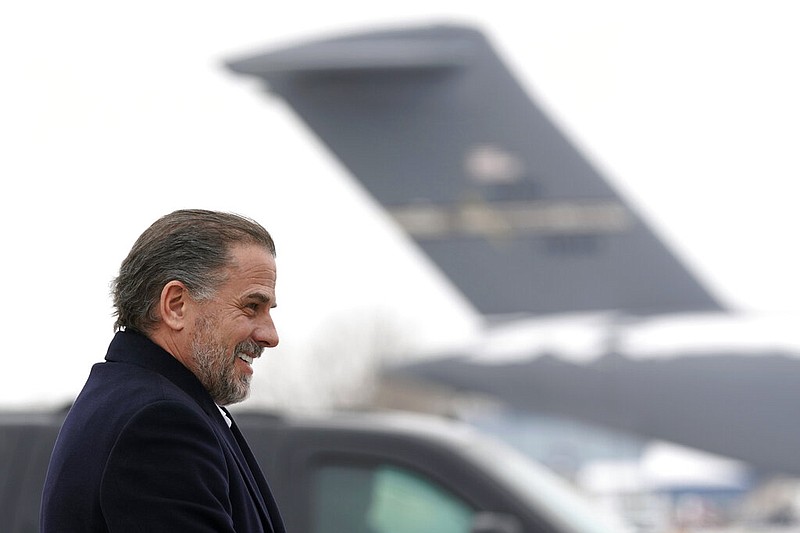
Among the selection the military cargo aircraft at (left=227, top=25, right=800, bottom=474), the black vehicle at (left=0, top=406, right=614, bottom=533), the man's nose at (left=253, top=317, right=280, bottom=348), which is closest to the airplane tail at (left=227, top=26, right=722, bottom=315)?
the military cargo aircraft at (left=227, top=25, right=800, bottom=474)

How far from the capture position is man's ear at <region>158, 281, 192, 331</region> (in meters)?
1.60

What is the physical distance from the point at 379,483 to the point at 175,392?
5.87ft

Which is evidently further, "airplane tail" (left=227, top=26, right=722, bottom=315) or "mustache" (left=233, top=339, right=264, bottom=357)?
"airplane tail" (left=227, top=26, right=722, bottom=315)

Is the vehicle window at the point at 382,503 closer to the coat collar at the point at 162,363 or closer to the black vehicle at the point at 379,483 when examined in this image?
the black vehicle at the point at 379,483

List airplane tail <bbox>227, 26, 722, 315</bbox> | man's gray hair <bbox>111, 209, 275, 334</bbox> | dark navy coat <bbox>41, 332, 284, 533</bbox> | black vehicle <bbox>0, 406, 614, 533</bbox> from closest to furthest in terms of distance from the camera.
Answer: dark navy coat <bbox>41, 332, 284, 533</bbox> < man's gray hair <bbox>111, 209, 275, 334</bbox> < black vehicle <bbox>0, 406, 614, 533</bbox> < airplane tail <bbox>227, 26, 722, 315</bbox>

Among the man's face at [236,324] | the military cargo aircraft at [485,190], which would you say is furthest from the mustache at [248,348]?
the military cargo aircraft at [485,190]

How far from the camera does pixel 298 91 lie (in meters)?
17.6

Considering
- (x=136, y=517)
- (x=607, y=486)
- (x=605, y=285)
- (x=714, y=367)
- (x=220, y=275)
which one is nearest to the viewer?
(x=136, y=517)

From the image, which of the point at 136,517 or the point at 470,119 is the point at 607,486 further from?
the point at 136,517

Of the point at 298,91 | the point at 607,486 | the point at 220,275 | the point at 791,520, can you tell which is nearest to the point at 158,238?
the point at 220,275

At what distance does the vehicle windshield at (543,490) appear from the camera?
3.27m

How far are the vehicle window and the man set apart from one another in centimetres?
161

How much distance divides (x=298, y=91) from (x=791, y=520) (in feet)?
29.4

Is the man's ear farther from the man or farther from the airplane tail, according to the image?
the airplane tail
